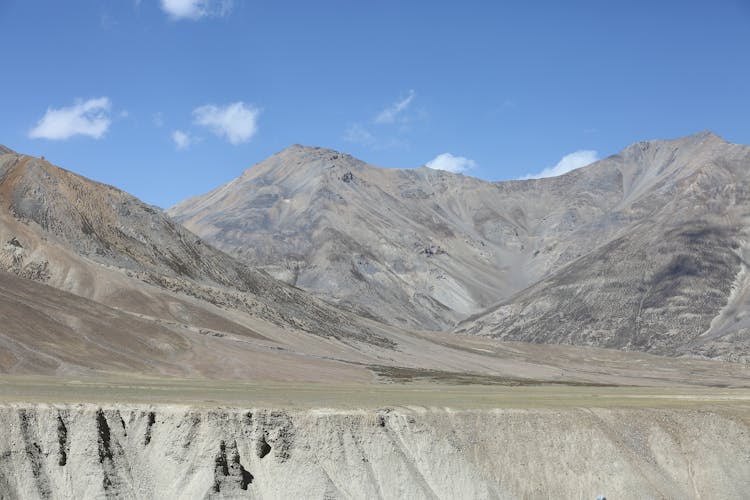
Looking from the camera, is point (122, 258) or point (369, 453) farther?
point (122, 258)

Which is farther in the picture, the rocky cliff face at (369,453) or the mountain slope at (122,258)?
the mountain slope at (122,258)

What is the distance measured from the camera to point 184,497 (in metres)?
42.4

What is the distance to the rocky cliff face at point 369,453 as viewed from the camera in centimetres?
4162

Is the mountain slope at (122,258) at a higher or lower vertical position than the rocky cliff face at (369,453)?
higher

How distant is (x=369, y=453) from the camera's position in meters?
47.1

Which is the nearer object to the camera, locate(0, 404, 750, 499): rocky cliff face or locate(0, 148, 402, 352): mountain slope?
locate(0, 404, 750, 499): rocky cliff face

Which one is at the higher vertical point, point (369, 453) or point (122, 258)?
point (122, 258)

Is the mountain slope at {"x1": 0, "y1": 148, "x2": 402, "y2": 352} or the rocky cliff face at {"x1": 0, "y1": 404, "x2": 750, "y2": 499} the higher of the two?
the mountain slope at {"x1": 0, "y1": 148, "x2": 402, "y2": 352}

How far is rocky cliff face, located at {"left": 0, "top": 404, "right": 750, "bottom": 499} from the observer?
1639 inches

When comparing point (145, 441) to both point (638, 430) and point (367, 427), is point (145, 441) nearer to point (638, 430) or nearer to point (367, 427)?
point (367, 427)

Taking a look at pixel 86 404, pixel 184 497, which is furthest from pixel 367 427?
pixel 86 404

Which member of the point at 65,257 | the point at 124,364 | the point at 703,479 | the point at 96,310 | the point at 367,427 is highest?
the point at 65,257

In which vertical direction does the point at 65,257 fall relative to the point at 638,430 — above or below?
above

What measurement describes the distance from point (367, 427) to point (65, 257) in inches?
3920
